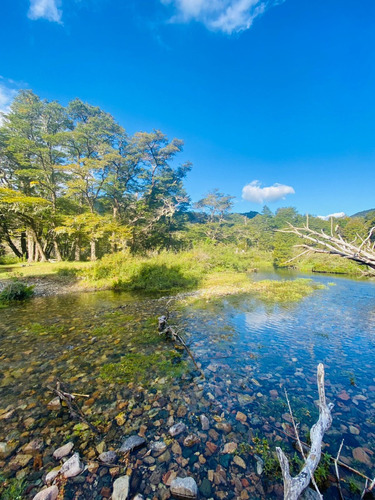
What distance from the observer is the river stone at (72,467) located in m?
2.40

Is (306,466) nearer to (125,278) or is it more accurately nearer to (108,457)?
(108,457)

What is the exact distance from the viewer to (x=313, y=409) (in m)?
3.70

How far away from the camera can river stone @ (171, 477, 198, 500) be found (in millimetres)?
2223

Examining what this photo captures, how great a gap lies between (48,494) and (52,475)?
0.81 feet

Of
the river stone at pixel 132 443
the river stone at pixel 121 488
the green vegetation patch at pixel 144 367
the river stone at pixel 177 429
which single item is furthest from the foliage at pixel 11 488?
the green vegetation patch at pixel 144 367

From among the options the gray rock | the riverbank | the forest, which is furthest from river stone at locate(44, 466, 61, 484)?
the forest

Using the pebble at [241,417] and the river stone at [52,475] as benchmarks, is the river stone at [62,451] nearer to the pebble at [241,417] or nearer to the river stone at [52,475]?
the river stone at [52,475]

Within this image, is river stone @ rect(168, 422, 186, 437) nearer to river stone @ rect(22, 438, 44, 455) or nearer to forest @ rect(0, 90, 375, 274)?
river stone @ rect(22, 438, 44, 455)

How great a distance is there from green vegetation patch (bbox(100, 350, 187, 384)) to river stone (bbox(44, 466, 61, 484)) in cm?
189

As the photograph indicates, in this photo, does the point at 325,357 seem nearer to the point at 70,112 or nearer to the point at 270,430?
the point at 270,430

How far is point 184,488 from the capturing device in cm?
226

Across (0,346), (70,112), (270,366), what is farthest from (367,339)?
(70,112)

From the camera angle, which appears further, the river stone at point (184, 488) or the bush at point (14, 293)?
the bush at point (14, 293)

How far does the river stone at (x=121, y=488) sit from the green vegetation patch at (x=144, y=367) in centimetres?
201
